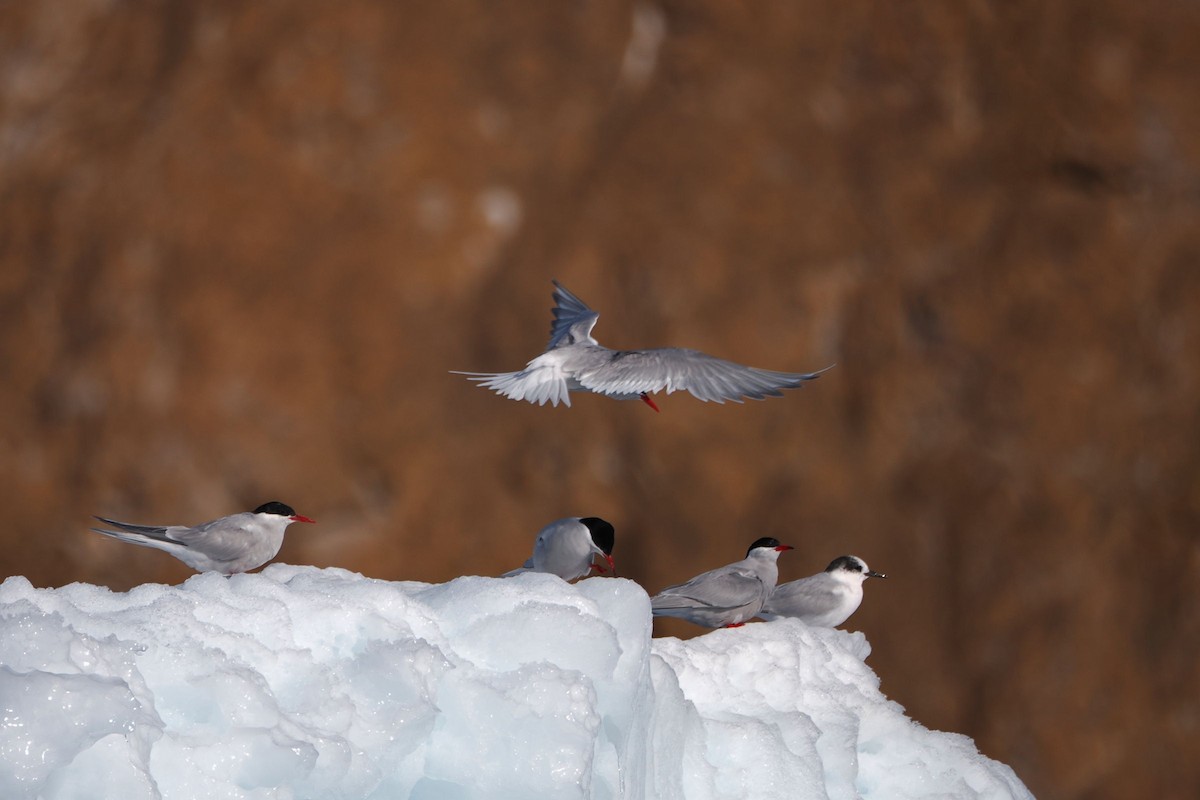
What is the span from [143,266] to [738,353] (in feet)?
8.84

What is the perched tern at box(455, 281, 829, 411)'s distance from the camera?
13.4 feet

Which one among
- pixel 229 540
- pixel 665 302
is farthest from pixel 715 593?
pixel 665 302

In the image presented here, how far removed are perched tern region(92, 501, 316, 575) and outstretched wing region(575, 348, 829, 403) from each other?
108cm

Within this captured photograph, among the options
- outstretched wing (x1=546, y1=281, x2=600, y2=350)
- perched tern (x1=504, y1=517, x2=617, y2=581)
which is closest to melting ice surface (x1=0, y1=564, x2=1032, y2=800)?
perched tern (x1=504, y1=517, x2=617, y2=581)

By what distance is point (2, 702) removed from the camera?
208 centimetres

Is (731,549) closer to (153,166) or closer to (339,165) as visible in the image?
(339,165)

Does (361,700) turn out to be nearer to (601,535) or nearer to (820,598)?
(601,535)

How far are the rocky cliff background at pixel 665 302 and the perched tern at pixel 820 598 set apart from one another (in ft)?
4.51

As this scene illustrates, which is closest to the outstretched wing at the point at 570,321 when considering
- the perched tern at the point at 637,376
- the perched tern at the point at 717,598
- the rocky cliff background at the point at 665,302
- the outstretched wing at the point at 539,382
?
the perched tern at the point at 637,376

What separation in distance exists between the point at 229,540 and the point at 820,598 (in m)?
1.94

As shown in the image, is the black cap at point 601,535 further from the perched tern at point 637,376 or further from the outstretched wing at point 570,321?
the outstretched wing at point 570,321

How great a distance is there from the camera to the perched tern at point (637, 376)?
161 inches

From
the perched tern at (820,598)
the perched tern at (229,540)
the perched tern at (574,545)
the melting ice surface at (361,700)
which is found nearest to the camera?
the melting ice surface at (361,700)

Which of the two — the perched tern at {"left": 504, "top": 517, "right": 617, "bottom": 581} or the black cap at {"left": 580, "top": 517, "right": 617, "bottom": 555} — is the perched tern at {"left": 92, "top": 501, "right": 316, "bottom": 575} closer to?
the perched tern at {"left": 504, "top": 517, "right": 617, "bottom": 581}
